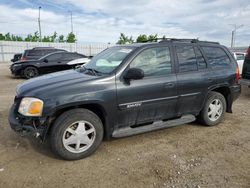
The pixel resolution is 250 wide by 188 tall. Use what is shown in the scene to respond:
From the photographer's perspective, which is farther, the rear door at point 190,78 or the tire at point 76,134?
the rear door at point 190,78

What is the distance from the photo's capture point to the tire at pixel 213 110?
15.4ft

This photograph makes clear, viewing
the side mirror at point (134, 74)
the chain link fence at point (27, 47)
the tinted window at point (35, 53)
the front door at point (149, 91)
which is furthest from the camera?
the chain link fence at point (27, 47)

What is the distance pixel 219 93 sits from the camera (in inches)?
192

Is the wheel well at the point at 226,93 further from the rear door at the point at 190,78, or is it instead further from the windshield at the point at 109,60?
the windshield at the point at 109,60

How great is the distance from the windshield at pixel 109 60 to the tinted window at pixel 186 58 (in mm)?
941

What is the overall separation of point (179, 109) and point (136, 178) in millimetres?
1778

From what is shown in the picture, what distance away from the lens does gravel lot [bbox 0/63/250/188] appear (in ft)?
9.59

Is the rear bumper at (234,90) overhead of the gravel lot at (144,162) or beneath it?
overhead

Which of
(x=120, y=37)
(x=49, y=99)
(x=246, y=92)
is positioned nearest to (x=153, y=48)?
(x=49, y=99)

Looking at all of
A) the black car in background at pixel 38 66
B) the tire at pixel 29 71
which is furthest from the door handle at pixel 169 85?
the tire at pixel 29 71

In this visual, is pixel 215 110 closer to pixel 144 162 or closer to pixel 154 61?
pixel 154 61

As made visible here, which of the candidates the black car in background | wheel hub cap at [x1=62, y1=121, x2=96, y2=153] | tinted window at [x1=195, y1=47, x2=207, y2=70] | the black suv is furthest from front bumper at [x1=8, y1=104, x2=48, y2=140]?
the black car in background

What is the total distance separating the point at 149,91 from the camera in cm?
383

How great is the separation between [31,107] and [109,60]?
5.25ft
